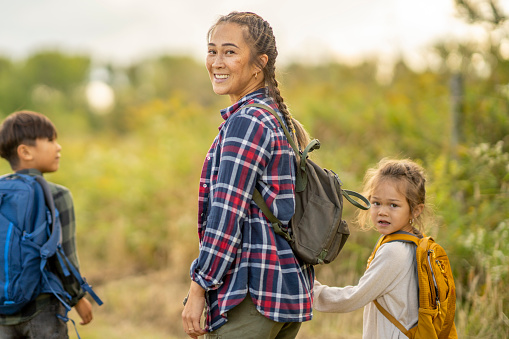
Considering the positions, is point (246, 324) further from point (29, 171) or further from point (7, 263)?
point (29, 171)

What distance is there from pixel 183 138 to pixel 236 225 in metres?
6.41

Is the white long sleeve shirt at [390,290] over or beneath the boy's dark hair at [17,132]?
beneath

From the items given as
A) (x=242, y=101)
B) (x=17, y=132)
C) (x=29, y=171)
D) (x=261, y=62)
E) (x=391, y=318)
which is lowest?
(x=391, y=318)

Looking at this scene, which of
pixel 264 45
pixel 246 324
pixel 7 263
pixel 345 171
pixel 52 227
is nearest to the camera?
pixel 246 324

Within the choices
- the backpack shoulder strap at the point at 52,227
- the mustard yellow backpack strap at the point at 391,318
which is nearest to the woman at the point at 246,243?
the mustard yellow backpack strap at the point at 391,318

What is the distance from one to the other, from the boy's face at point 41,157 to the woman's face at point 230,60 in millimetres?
1281

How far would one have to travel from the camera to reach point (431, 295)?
2.30m

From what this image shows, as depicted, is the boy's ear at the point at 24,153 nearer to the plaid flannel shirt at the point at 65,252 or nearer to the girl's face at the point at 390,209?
the plaid flannel shirt at the point at 65,252

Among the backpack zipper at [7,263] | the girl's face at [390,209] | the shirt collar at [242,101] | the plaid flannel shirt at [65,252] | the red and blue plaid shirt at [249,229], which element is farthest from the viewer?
the plaid flannel shirt at [65,252]

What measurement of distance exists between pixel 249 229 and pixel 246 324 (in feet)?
1.19

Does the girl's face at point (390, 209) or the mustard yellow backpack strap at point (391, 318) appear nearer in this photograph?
the mustard yellow backpack strap at point (391, 318)

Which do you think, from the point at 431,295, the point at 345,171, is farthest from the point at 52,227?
the point at 345,171

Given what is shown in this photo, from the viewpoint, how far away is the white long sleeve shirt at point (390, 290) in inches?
91.8

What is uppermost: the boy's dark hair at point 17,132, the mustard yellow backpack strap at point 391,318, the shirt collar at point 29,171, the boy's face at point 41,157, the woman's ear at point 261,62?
the woman's ear at point 261,62
